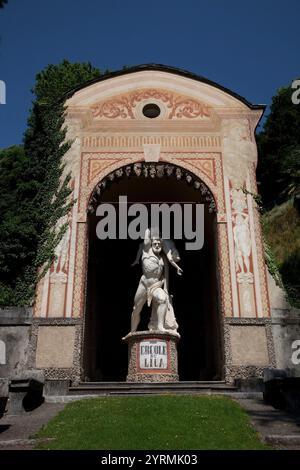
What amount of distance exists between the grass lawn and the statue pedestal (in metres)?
2.72

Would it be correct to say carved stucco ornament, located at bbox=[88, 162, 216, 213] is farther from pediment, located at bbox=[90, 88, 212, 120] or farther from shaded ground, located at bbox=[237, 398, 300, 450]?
shaded ground, located at bbox=[237, 398, 300, 450]

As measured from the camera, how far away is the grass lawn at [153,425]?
5.93 metres

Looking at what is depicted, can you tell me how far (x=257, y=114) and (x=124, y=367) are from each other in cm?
971

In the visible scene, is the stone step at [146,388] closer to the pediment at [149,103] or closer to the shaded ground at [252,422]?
the shaded ground at [252,422]

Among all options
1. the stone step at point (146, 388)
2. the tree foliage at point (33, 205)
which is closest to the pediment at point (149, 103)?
the tree foliage at point (33, 205)

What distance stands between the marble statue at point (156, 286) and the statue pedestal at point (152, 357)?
0.31m

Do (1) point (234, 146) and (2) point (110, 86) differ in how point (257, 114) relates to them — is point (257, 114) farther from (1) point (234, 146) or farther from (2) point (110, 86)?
(2) point (110, 86)

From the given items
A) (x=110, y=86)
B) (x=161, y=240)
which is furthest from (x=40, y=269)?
(x=110, y=86)

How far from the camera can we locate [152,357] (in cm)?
1160

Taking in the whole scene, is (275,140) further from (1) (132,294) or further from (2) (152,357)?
(2) (152,357)

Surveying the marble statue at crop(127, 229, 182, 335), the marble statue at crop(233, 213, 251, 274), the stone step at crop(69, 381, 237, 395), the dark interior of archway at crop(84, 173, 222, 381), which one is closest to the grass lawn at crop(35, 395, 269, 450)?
the stone step at crop(69, 381, 237, 395)

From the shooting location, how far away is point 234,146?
47.2ft

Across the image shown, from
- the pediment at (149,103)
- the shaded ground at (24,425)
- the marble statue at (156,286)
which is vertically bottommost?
the shaded ground at (24,425)

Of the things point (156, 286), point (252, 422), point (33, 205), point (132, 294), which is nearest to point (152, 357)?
point (156, 286)
